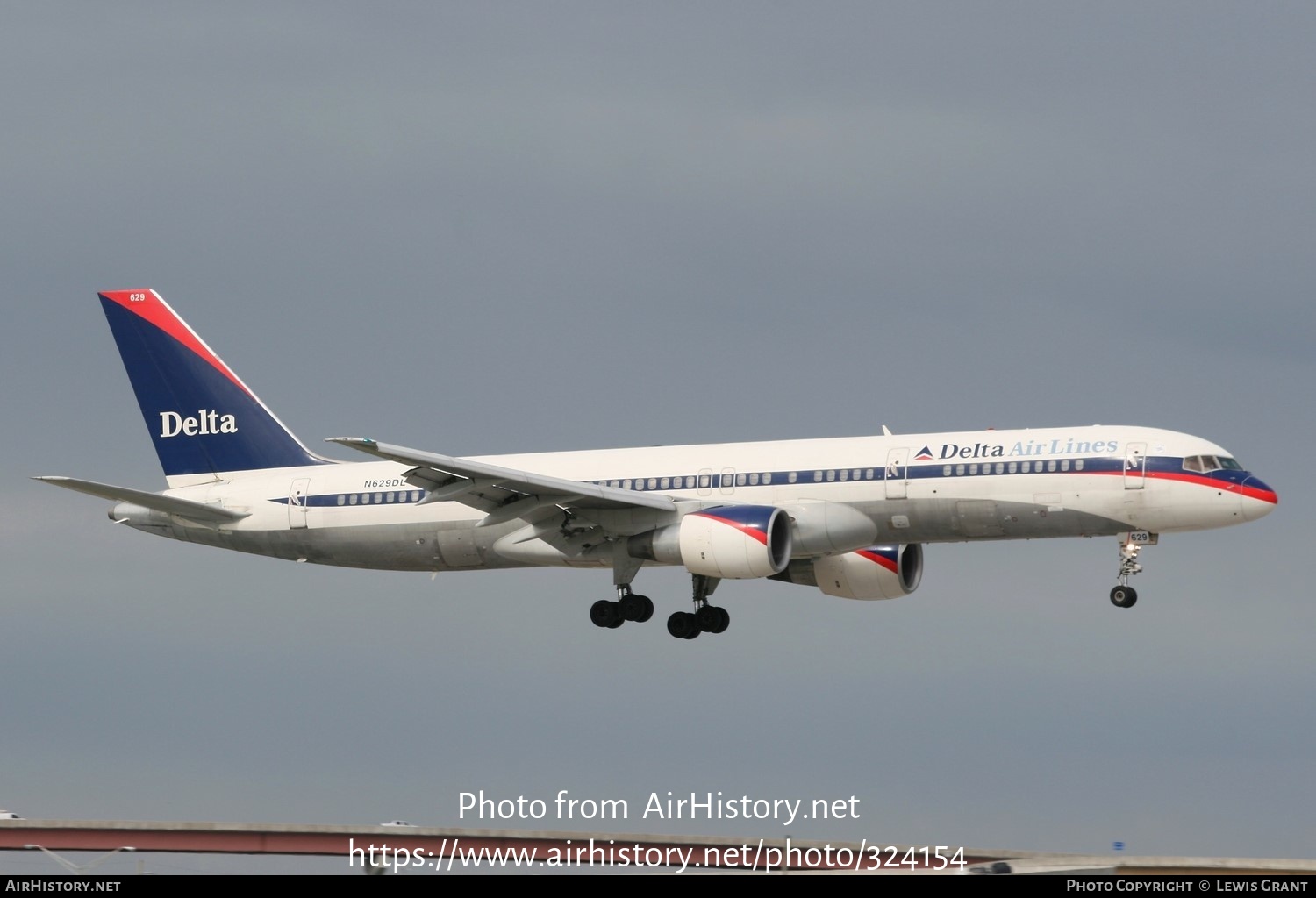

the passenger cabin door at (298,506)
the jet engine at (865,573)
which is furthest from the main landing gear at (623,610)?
the passenger cabin door at (298,506)

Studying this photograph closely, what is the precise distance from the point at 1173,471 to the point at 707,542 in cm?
1321

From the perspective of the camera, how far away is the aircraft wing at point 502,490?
192 feet

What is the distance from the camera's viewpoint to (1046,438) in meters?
59.3

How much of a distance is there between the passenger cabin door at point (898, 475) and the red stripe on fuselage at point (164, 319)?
23.2m

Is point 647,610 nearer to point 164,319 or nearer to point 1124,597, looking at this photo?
point 1124,597

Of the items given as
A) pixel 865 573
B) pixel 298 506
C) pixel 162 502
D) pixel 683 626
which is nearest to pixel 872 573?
pixel 865 573

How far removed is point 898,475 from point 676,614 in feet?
30.8

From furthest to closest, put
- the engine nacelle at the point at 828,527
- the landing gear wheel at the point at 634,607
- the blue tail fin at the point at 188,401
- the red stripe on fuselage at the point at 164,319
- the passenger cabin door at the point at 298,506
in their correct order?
1. the red stripe on fuselage at the point at 164,319
2. the blue tail fin at the point at 188,401
3. the passenger cabin door at the point at 298,506
4. the landing gear wheel at the point at 634,607
5. the engine nacelle at the point at 828,527

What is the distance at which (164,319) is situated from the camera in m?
71.6

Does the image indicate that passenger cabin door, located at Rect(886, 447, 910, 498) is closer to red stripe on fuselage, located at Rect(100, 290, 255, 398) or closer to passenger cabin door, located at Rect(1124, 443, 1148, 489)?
passenger cabin door, located at Rect(1124, 443, 1148, 489)

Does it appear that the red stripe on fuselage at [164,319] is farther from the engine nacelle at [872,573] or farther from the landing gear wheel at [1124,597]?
the landing gear wheel at [1124,597]

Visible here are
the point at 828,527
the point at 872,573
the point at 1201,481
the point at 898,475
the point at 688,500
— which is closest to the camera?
the point at 1201,481

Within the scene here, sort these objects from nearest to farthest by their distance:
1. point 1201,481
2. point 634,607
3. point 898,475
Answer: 1. point 1201,481
2. point 898,475
3. point 634,607

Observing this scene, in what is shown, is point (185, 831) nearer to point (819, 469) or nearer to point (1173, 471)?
point (819, 469)
